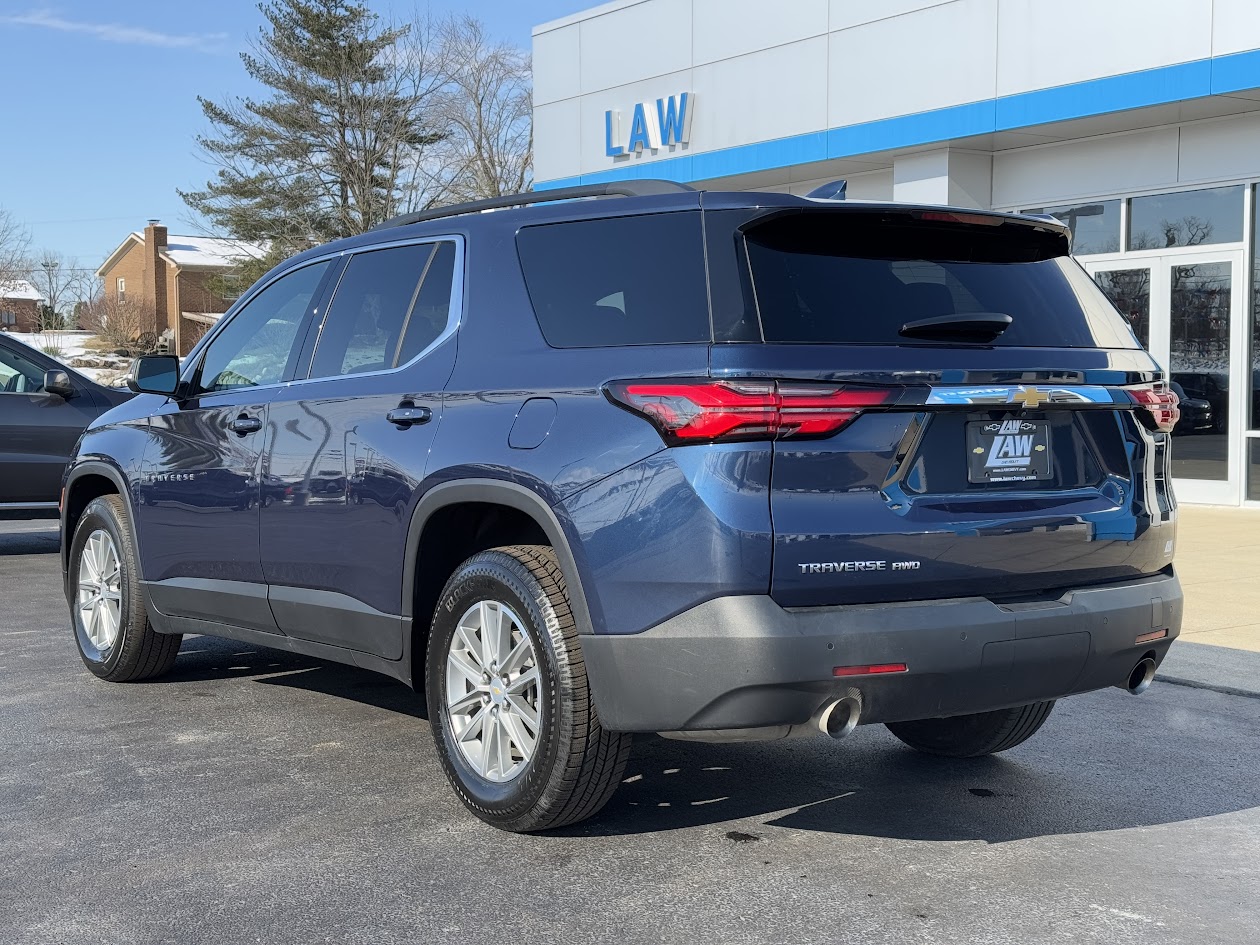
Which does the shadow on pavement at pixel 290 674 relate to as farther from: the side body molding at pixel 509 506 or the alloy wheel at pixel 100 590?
the side body molding at pixel 509 506

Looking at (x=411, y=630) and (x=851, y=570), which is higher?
(x=851, y=570)

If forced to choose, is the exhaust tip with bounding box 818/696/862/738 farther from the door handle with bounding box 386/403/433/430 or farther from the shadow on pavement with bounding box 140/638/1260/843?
the door handle with bounding box 386/403/433/430

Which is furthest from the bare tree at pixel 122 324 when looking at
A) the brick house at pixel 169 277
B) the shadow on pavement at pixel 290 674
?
the shadow on pavement at pixel 290 674

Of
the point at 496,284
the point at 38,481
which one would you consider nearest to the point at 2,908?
the point at 496,284

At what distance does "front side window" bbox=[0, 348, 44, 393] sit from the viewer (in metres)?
12.1

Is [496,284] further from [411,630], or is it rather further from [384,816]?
[384,816]

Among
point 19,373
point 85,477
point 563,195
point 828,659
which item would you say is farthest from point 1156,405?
point 19,373

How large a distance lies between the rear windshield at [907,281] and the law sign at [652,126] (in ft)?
52.3

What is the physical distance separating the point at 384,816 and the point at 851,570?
1848mm

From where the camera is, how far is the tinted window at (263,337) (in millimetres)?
5883

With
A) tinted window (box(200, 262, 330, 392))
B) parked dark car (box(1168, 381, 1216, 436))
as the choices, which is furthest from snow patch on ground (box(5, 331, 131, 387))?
tinted window (box(200, 262, 330, 392))

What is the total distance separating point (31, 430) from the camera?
11961 millimetres

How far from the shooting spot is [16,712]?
6281mm

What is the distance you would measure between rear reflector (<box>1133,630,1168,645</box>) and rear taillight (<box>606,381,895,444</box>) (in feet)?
3.90
